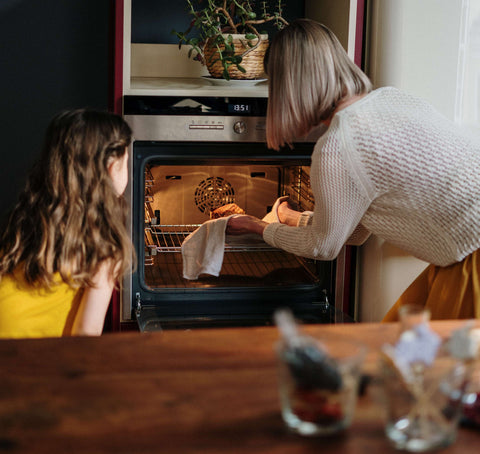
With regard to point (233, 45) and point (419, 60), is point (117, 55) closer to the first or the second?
point (233, 45)

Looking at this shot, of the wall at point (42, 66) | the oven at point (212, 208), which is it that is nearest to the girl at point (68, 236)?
the oven at point (212, 208)

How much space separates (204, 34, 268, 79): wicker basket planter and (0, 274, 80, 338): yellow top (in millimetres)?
1010

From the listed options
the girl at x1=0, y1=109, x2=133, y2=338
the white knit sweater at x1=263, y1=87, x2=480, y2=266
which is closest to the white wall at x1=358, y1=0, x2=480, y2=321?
the white knit sweater at x1=263, y1=87, x2=480, y2=266

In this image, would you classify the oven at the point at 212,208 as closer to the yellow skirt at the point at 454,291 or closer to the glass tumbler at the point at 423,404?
the yellow skirt at the point at 454,291

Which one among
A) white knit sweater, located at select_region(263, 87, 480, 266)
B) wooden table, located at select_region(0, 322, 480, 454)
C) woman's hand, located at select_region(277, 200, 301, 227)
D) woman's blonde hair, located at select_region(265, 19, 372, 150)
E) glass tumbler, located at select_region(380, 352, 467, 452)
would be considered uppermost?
woman's blonde hair, located at select_region(265, 19, 372, 150)

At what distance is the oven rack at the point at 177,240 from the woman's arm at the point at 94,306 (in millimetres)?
816

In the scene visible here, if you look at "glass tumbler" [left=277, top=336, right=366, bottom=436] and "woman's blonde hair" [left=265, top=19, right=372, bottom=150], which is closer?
"glass tumbler" [left=277, top=336, right=366, bottom=436]

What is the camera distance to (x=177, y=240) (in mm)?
2449

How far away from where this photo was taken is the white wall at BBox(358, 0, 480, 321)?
2100 mm

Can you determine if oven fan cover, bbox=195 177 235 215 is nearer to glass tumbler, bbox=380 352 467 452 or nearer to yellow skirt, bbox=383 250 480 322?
yellow skirt, bbox=383 250 480 322

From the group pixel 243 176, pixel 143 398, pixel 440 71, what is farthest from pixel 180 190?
pixel 143 398

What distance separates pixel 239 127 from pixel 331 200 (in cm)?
60

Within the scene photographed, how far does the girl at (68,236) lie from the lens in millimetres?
1496

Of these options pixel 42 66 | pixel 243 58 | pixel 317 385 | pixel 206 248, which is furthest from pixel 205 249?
pixel 317 385
